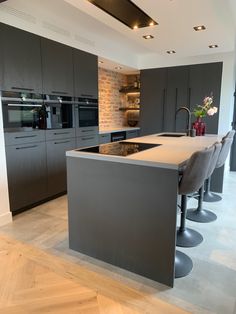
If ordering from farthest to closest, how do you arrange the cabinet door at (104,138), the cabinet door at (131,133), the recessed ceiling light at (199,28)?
the cabinet door at (131,133) → the cabinet door at (104,138) → the recessed ceiling light at (199,28)

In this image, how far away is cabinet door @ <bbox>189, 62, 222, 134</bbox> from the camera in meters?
4.63

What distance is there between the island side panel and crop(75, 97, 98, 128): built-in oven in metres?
1.90

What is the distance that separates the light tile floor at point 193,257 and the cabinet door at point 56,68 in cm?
165

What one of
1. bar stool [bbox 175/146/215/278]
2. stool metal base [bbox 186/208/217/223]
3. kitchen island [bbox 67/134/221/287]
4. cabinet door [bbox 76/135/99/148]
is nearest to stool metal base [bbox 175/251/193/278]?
bar stool [bbox 175/146/215/278]

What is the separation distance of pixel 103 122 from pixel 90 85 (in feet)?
4.72

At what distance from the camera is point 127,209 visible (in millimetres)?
1861

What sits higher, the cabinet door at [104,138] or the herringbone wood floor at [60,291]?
the cabinet door at [104,138]

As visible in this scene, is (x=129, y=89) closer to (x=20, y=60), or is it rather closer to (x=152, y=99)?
(x=152, y=99)

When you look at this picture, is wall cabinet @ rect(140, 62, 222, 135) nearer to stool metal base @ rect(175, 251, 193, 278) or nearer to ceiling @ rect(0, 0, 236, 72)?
ceiling @ rect(0, 0, 236, 72)

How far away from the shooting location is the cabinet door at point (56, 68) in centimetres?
315

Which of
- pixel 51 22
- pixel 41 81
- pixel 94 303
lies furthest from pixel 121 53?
pixel 94 303

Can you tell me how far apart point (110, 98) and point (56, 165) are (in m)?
2.68

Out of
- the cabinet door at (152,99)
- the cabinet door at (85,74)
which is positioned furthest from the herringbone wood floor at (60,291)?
the cabinet door at (152,99)

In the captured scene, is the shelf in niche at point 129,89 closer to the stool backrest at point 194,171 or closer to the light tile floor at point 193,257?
the light tile floor at point 193,257
